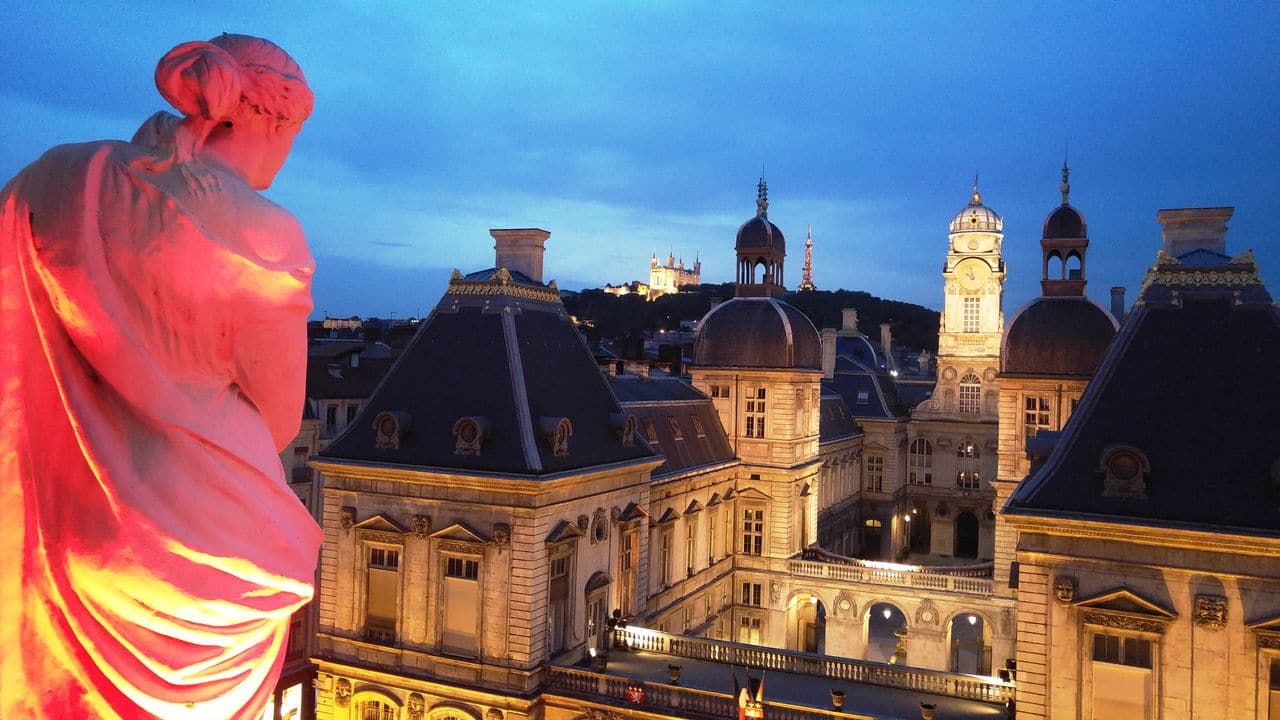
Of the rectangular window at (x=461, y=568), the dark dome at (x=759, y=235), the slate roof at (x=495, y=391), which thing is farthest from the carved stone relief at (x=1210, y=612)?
the dark dome at (x=759, y=235)

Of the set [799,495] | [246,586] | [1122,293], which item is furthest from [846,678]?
[1122,293]

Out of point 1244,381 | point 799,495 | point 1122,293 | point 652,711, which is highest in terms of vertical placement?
point 1122,293

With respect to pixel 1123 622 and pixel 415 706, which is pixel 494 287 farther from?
pixel 1123 622

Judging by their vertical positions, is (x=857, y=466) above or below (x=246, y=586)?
below

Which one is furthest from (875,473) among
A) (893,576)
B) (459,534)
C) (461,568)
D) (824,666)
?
(459,534)

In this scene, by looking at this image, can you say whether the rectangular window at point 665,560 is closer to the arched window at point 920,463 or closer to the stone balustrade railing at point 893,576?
the stone balustrade railing at point 893,576

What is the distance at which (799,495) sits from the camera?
44844 mm

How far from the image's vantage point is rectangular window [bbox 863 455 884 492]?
210ft

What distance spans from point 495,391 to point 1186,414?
18085 mm

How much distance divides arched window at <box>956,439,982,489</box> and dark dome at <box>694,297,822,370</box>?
2363cm

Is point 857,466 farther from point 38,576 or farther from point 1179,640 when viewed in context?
point 38,576

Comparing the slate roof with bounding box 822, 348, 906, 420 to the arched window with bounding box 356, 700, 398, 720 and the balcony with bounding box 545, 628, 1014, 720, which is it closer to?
the balcony with bounding box 545, 628, 1014, 720

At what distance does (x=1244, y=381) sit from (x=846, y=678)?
13.1 meters

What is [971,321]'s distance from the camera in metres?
68.6
